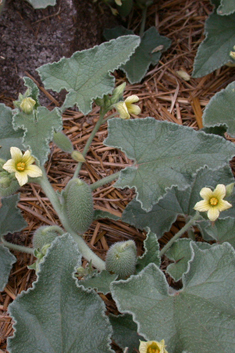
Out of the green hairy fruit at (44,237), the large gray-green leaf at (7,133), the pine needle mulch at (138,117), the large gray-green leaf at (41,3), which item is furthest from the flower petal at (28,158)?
the large gray-green leaf at (41,3)

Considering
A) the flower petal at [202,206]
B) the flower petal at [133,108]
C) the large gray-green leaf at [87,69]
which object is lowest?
the flower petal at [202,206]

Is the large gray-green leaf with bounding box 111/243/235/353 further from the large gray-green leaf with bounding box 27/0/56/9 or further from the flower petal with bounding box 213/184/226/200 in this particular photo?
the large gray-green leaf with bounding box 27/0/56/9

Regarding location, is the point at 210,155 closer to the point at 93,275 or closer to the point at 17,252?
the point at 93,275

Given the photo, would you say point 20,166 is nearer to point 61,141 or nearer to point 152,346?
point 61,141

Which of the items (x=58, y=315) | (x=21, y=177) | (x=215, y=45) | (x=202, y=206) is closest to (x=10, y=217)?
(x=21, y=177)

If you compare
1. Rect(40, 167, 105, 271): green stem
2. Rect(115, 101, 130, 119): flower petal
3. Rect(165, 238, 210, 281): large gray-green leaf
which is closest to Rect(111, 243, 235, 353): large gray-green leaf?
Rect(165, 238, 210, 281): large gray-green leaf

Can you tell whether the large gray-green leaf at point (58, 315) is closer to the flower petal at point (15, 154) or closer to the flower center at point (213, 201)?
the flower petal at point (15, 154)
